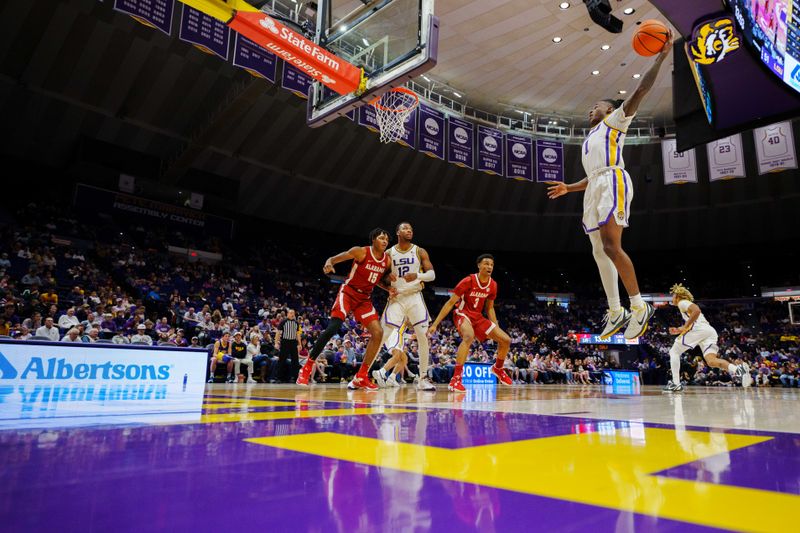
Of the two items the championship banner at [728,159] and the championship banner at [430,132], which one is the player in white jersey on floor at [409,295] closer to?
the championship banner at [430,132]

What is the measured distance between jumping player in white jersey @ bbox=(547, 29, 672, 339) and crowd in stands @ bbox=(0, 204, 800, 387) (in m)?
6.35

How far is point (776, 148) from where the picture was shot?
14.6m

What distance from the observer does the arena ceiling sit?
13.2 m

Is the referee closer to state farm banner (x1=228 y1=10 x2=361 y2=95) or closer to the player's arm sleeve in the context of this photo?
state farm banner (x1=228 y1=10 x2=361 y2=95)

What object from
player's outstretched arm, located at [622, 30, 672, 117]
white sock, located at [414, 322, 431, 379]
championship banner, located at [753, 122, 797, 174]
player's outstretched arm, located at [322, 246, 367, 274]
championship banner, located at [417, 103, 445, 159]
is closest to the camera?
player's outstretched arm, located at [622, 30, 672, 117]

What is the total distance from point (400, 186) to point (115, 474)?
2017cm

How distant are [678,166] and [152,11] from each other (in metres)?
15.0

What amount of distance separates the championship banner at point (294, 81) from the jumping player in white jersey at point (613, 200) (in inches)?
353

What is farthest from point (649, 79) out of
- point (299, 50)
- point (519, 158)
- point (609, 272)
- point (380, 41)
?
point (519, 158)

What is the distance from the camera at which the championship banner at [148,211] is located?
16328mm

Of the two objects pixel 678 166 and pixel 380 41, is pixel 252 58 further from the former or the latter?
pixel 678 166

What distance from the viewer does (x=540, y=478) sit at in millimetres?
987

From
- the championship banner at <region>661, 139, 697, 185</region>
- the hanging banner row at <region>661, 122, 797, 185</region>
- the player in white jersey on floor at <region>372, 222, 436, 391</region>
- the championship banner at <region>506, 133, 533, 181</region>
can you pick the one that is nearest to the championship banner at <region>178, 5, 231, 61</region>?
the player in white jersey on floor at <region>372, 222, 436, 391</region>

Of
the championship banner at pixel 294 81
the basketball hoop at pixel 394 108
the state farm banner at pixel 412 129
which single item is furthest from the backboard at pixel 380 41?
the state farm banner at pixel 412 129
